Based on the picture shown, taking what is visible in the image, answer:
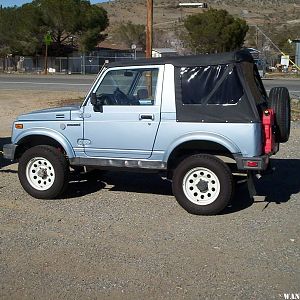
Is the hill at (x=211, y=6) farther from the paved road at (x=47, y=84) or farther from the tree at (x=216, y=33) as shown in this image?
the paved road at (x=47, y=84)

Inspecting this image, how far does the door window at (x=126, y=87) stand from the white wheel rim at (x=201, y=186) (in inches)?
45.2

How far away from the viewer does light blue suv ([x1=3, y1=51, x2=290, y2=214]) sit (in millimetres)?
6715

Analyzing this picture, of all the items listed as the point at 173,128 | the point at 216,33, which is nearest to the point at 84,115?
the point at 173,128

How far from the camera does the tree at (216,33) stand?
58.9 m

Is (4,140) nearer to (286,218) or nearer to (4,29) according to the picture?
(286,218)

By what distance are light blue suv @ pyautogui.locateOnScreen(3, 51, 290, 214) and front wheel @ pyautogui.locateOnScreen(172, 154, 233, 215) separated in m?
0.01

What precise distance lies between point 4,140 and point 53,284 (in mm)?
8333

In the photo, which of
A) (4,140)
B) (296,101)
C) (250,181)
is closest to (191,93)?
(250,181)

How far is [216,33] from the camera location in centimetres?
5850

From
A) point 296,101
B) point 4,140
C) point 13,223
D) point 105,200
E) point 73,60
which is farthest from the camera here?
point 73,60

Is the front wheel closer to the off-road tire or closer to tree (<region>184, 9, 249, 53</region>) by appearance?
the off-road tire

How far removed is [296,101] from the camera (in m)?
23.7

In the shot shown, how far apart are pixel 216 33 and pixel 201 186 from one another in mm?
53639

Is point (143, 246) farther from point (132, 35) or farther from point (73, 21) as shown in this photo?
point (132, 35)
